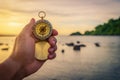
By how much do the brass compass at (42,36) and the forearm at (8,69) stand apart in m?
0.13

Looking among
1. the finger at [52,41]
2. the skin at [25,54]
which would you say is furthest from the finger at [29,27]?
the finger at [52,41]

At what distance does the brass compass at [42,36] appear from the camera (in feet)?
5.99

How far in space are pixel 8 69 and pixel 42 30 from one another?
0.30m

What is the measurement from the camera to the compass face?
1.85 m

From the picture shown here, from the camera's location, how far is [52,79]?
44.9 ft

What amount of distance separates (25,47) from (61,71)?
46.1ft

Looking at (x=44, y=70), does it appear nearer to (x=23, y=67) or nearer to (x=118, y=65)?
(x=118, y=65)

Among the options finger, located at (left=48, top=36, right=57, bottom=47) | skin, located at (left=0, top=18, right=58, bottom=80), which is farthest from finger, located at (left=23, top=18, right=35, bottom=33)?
finger, located at (left=48, top=36, right=57, bottom=47)

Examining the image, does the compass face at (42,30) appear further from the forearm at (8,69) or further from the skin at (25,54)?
the forearm at (8,69)

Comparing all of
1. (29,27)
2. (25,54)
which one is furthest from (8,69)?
(29,27)

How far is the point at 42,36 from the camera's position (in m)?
1.86

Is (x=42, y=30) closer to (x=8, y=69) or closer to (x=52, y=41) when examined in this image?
(x=52, y=41)

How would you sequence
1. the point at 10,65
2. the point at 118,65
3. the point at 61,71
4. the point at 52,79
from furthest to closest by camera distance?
→ the point at 118,65 < the point at 61,71 < the point at 52,79 < the point at 10,65

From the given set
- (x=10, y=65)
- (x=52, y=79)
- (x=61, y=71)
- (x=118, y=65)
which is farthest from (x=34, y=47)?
(x=118, y=65)
